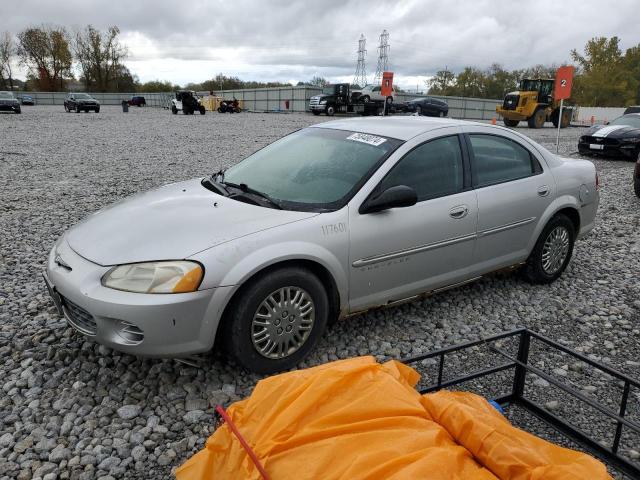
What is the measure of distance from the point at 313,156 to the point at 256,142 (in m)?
12.7

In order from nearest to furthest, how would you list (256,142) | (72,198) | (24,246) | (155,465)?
(155,465) < (24,246) < (72,198) < (256,142)

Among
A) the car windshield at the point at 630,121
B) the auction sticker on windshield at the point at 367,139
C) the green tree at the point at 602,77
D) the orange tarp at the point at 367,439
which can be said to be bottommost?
the orange tarp at the point at 367,439

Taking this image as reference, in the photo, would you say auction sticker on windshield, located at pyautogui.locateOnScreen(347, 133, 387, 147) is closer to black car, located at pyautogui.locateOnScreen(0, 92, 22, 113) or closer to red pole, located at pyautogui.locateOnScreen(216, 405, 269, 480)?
red pole, located at pyautogui.locateOnScreen(216, 405, 269, 480)

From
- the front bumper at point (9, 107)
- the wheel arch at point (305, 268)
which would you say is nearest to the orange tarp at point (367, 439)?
the wheel arch at point (305, 268)

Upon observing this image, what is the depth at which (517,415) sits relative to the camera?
2.77 meters

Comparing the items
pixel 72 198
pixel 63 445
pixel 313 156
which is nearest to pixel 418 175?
pixel 313 156

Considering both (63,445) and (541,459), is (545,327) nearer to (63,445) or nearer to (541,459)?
(541,459)

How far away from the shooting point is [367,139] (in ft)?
12.2

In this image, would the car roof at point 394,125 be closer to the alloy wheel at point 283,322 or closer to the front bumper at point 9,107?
the alloy wheel at point 283,322

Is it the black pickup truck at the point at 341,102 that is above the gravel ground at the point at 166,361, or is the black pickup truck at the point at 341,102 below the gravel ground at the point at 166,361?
above

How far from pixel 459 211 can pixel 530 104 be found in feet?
82.5

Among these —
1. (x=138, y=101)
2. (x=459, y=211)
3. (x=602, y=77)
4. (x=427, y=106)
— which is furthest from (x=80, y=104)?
(x=602, y=77)

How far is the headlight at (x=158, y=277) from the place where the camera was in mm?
2643

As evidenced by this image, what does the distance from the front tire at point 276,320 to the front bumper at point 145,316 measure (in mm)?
138
